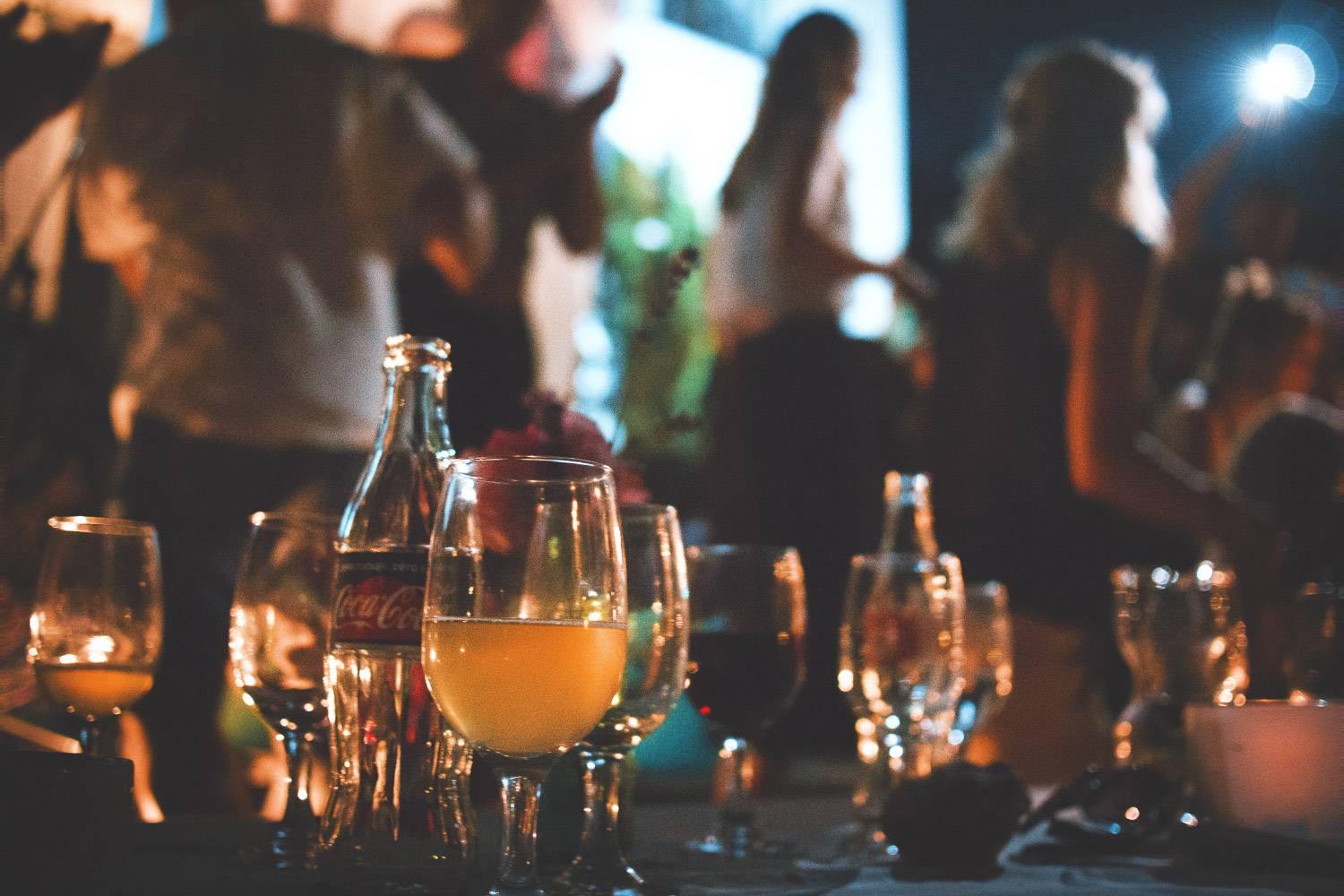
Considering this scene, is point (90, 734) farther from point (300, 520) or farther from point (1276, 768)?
point (1276, 768)

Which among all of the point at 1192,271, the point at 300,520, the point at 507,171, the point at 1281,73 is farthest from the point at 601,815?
the point at 1281,73

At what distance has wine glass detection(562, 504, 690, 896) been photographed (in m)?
0.67

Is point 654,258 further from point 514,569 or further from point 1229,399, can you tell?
point 514,569

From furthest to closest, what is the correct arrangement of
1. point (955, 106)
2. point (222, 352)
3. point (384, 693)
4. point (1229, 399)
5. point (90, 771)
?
point (955, 106)
point (1229, 399)
point (222, 352)
point (384, 693)
point (90, 771)

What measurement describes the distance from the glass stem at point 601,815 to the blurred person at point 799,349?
2.18 meters

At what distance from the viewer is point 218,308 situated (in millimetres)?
2418

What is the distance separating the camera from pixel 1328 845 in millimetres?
640

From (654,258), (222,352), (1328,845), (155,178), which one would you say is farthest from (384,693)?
(654,258)

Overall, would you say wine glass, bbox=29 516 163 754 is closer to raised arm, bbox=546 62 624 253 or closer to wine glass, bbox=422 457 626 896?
wine glass, bbox=422 457 626 896

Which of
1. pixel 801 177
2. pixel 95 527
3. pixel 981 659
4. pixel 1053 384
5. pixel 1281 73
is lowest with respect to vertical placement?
pixel 981 659

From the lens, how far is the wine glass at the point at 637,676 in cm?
67

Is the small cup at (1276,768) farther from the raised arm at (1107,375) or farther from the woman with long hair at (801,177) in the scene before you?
the woman with long hair at (801,177)

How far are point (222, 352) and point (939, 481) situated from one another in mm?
1593

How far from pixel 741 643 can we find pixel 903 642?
142mm
